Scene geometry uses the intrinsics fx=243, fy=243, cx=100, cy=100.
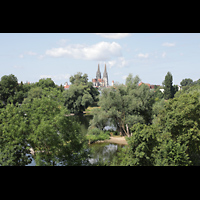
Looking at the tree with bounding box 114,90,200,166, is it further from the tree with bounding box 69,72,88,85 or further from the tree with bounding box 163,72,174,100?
the tree with bounding box 69,72,88,85

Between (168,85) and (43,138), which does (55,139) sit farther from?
(168,85)

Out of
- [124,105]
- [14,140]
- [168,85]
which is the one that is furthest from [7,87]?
[168,85]

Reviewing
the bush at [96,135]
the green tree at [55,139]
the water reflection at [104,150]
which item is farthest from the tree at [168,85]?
the green tree at [55,139]

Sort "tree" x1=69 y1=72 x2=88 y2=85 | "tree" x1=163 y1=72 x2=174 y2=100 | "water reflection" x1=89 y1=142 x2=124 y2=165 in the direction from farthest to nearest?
"tree" x1=69 y1=72 x2=88 y2=85 < "tree" x1=163 y1=72 x2=174 y2=100 < "water reflection" x1=89 y1=142 x2=124 y2=165

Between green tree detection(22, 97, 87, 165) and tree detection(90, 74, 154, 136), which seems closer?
green tree detection(22, 97, 87, 165)

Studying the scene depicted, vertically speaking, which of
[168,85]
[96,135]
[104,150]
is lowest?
[104,150]

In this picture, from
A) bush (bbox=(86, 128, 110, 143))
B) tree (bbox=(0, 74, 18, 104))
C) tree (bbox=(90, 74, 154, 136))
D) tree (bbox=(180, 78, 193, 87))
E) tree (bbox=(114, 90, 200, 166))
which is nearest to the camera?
tree (bbox=(114, 90, 200, 166))

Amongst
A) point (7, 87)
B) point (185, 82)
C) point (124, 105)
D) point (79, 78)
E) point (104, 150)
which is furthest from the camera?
point (185, 82)

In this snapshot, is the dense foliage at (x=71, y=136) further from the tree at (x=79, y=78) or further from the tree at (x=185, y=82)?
the tree at (x=185, y=82)

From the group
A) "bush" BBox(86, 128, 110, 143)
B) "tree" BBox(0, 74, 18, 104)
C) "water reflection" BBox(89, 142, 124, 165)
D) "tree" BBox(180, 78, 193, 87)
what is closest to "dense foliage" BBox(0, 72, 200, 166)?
"water reflection" BBox(89, 142, 124, 165)

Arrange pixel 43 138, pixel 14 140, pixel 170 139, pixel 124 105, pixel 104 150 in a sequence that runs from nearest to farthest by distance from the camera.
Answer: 1. pixel 43 138
2. pixel 14 140
3. pixel 170 139
4. pixel 104 150
5. pixel 124 105

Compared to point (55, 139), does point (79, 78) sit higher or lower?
higher
